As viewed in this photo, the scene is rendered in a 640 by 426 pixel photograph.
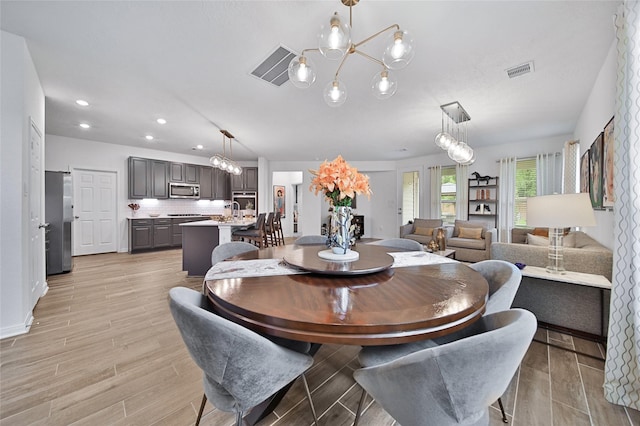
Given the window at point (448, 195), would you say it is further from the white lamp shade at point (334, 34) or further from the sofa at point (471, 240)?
the white lamp shade at point (334, 34)

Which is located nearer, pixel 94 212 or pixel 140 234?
pixel 94 212

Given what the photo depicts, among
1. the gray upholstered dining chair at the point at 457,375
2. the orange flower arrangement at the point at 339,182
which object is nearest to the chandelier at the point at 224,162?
the orange flower arrangement at the point at 339,182

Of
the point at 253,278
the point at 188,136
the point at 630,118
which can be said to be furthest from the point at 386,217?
the point at 253,278

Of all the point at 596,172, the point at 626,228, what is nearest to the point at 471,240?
the point at 596,172

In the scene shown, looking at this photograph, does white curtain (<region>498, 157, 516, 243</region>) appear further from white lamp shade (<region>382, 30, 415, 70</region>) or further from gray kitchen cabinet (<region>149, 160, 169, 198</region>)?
gray kitchen cabinet (<region>149, 160, 169, 198</region>)

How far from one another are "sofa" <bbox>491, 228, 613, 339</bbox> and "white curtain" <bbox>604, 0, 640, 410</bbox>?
73cm

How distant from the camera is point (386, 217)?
8.24 meters

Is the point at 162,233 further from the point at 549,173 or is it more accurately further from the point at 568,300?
the point at 549,173

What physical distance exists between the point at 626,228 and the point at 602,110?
6.73ft

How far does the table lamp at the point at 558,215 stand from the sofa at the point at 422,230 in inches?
130

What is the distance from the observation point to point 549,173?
16.8 feet

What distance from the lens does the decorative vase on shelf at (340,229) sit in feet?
4.99

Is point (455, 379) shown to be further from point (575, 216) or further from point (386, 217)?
point (386, 217)

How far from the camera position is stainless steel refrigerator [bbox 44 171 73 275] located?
12.4 ft
